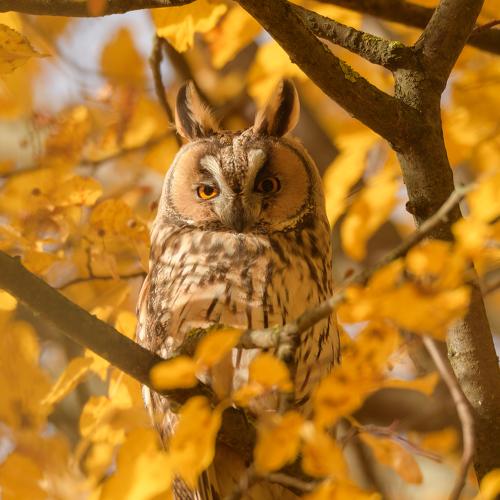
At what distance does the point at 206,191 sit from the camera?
303cm

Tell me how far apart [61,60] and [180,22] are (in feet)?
5.02

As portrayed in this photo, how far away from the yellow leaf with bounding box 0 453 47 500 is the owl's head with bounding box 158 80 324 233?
3.12 ft

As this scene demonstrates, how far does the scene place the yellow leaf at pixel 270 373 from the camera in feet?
5.38

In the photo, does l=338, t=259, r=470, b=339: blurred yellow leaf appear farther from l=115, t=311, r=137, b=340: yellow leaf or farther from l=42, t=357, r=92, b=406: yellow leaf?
l=115, t=311, r=137, b=340: yellow leaf

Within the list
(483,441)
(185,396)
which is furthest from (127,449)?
(483,441)

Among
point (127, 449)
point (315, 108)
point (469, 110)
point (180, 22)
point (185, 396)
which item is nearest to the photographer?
point (127, 449)

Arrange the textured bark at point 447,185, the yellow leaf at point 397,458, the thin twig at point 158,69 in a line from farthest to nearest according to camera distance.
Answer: the thin twig at point 158,69
the textured bark at point 447,185
the yellow leaf at point 397,458

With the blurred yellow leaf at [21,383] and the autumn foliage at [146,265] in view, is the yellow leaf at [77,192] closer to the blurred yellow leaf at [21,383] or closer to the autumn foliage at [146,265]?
the autumn foliage at [146,265]

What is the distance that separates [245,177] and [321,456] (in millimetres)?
1483

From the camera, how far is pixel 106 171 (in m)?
4.47

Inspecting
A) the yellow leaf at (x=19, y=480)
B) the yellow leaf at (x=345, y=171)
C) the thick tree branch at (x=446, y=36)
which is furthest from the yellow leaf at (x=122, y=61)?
the yellow leaf at (x=19, y=480)

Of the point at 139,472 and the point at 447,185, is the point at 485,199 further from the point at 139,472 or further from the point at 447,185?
the point at 139,472

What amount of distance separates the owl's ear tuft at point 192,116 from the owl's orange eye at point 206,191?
29 cm

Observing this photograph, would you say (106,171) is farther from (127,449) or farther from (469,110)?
(127,449)
